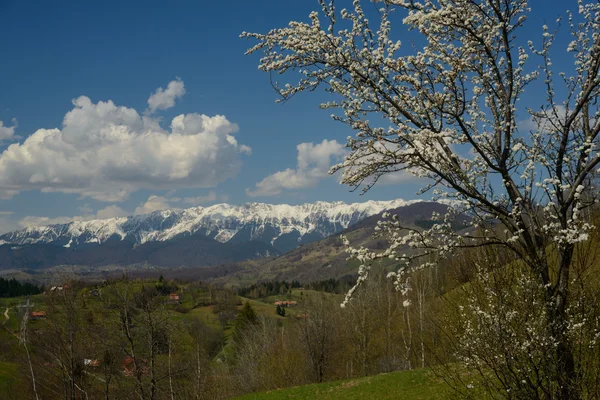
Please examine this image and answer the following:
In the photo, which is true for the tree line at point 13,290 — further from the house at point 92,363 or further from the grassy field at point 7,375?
the house at point 92,363

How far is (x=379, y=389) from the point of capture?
27125 millimetres

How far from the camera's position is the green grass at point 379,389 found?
23.8 meters

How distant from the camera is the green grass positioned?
23.8 meters

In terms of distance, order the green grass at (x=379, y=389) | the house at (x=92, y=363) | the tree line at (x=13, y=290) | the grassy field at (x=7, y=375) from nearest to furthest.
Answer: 1. the green grass at (x=379, y=389)
2. the house at (x=92, y=363)
3. the grassy field at (x=7, y=375)
4. the tree line at (x=13, y=290)

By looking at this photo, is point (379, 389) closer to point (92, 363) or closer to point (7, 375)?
point (92, 363)

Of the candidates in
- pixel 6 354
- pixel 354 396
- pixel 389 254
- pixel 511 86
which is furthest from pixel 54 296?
pixel 6 354

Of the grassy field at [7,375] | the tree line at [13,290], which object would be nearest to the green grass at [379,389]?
the grassy field at [7,375]

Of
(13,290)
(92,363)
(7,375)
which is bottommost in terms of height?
(7,375)

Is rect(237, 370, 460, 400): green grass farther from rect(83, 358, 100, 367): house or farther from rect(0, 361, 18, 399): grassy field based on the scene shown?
rect(0, 361, 18, 399): grassy field

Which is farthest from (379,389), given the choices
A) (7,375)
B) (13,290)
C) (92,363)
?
(13,290)

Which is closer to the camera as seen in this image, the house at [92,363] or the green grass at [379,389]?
the green grass at [379,389]

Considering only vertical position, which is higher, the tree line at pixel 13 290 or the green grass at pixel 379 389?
the green grass at pixel 379 389

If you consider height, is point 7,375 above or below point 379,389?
below

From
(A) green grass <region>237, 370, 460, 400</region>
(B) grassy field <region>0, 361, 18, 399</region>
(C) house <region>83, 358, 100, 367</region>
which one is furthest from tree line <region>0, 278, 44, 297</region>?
(A) green grass <region>237, 370, 460, 400</region>
